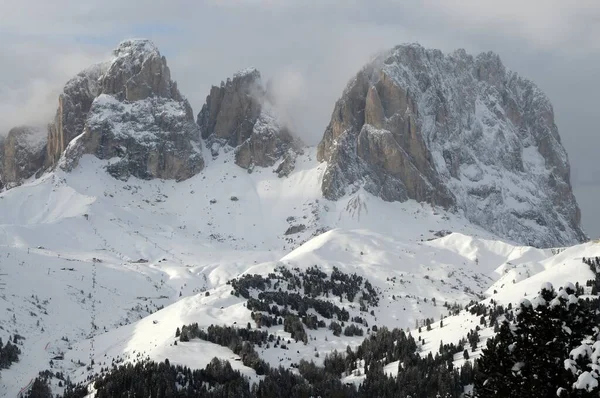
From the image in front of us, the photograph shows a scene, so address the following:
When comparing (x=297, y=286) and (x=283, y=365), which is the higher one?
(x=297, y=286)

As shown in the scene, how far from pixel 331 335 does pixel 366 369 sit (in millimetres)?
32393

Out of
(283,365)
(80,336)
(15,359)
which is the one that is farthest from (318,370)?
(80,336)

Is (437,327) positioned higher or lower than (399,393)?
higher

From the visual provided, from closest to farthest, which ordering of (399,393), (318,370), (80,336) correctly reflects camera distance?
1. (399,393)
2. (318,370)
3. (80,336)

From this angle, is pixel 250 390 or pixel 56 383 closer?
pixel 250 390

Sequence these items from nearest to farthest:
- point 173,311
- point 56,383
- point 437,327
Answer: point 56,383 < point 437,327 < point 173,311

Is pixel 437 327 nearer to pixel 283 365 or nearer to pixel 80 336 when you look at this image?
pixel 283 365

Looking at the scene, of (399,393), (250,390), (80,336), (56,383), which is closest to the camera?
(399,393)

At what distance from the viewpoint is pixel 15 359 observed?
159 meters

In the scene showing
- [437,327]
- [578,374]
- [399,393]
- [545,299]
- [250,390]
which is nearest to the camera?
[578,374]

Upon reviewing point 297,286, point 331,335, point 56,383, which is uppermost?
point 297,286

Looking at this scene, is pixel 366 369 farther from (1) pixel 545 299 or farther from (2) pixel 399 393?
(1) pixel 545 299

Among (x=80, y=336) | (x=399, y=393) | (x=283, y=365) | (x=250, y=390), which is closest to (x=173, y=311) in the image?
(x=80, y=336)

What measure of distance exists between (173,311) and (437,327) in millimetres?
65738
